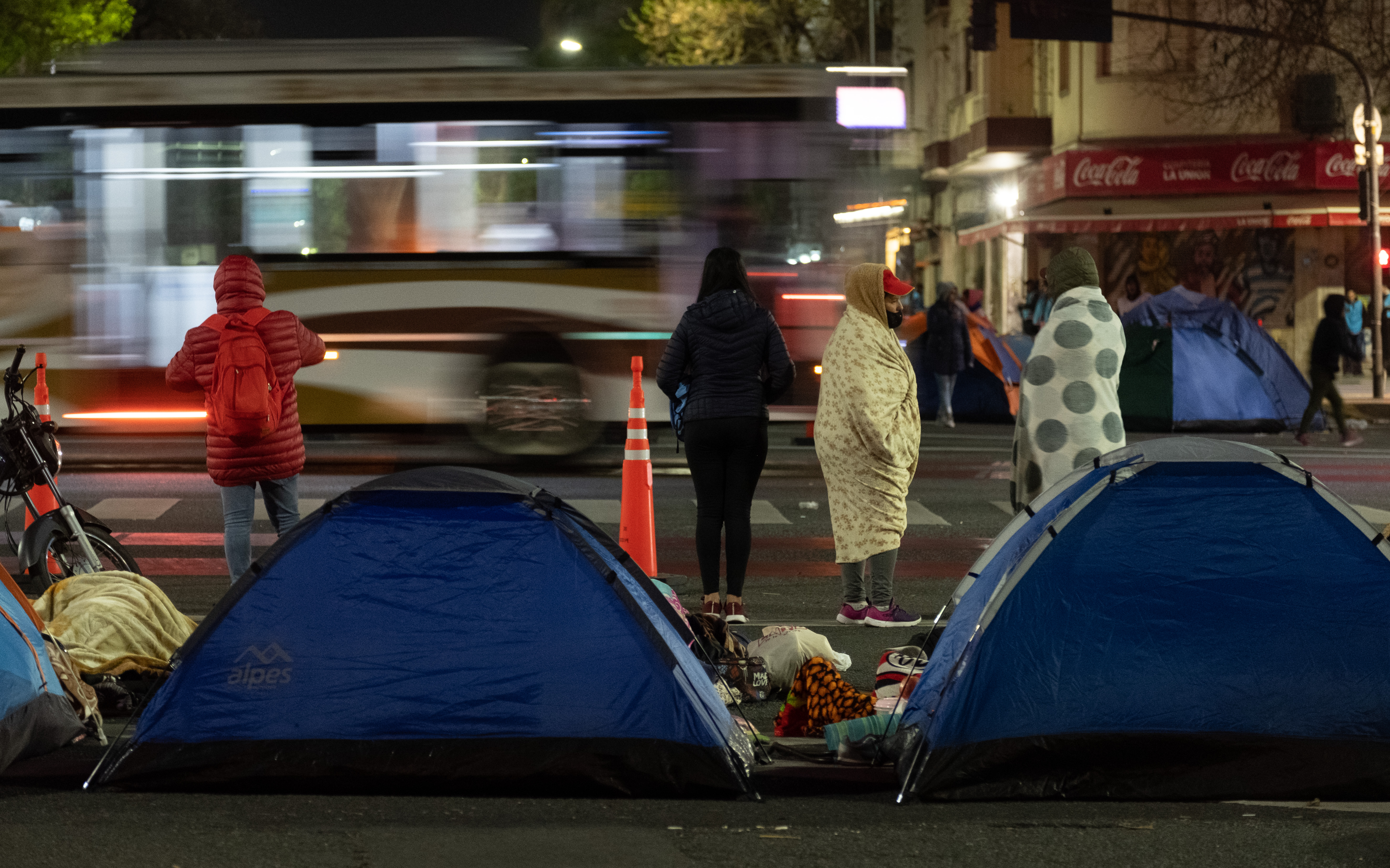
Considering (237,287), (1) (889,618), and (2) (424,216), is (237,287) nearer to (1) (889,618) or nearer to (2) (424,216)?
(1) (889,618)

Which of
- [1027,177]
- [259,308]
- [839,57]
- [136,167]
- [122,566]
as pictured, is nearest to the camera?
[259,308]

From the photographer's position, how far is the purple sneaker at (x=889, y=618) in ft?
28.1

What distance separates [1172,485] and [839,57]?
4601 centimetres

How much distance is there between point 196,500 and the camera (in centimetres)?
1352

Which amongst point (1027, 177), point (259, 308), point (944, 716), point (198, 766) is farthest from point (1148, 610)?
point (1027, 177)

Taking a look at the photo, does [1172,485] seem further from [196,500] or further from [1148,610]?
[196,500]

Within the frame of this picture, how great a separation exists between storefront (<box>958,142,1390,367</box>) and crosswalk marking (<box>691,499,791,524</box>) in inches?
777

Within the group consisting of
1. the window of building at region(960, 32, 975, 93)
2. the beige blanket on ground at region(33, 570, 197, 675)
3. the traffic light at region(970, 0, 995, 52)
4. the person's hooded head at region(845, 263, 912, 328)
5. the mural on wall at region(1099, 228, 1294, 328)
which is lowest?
the beige blanket on ground at region(33, 570, 197, 675)

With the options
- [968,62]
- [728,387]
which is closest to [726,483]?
[728,387]

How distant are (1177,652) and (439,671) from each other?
2.38 meters

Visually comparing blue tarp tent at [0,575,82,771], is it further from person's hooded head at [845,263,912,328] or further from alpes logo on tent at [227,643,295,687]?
person's hooded head at [845,263,912,328]

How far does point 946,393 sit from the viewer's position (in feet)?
70.7

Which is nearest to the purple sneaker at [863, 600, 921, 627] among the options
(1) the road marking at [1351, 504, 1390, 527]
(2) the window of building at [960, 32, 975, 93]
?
(1) the road marking at [1351, 504, 1390, 527]

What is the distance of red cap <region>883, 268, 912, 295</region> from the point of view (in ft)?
27.8
